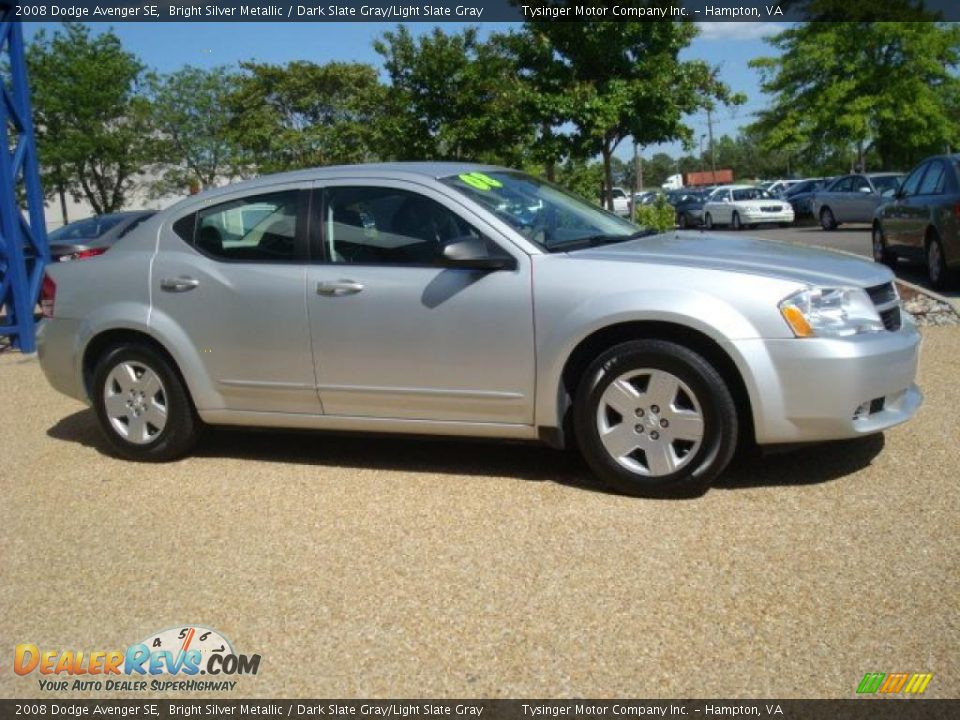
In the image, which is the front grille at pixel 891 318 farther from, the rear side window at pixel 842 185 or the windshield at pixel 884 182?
the rear side window at pixel 842 185

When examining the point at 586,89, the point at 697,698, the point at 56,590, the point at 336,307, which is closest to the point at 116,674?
the point at 56,590

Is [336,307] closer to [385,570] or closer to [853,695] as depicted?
[385,570]

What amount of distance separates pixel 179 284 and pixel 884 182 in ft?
76.9

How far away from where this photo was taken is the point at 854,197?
25297mm

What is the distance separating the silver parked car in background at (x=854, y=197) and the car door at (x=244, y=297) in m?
21.9

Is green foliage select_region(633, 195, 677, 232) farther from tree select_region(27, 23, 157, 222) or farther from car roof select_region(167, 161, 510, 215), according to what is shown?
tree select_region(27, 23, 157, 222)

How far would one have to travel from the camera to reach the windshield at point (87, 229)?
15133 mm

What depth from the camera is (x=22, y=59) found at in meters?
10.8

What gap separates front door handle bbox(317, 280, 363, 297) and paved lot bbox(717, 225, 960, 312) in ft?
20.9

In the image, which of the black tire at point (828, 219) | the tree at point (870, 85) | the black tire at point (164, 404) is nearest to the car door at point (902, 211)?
the black tire at point (164, 404)

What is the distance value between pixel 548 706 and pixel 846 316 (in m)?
2.43

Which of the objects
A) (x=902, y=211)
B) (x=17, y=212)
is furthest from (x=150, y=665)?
(x=902, y=211)

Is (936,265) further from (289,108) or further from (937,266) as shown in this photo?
A: (289,108)

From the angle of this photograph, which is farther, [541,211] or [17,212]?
[17,212]
